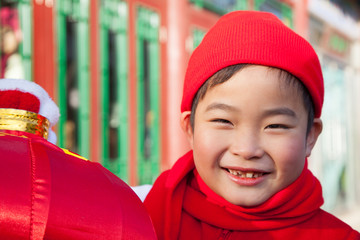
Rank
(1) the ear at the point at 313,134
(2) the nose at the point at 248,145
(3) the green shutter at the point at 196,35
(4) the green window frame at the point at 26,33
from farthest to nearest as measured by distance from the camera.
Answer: (3) the green shutter at the point at 196,35 < (4) the green window frame at the point at 26,33 < (1) the ear at the point at 313,134 < (2) the nose at the point at 248,145

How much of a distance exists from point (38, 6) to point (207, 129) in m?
2.04

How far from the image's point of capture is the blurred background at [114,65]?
9.02ft

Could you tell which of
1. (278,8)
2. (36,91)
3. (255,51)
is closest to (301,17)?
(278,8)

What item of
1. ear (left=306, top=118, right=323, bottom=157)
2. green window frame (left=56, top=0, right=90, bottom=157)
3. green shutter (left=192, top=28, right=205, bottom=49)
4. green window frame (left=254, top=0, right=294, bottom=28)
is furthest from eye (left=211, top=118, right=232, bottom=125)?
green window frame (left=254, top=0, right=294, bottom=28)

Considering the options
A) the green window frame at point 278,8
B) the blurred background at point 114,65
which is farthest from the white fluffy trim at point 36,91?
the green window frame at point 278,8

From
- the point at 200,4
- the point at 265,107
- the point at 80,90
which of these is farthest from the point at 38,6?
the point at 265,107

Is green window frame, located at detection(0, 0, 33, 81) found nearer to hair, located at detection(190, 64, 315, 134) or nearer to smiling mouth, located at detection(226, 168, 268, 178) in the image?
hair, located at detection(190, 64, 315, 134)

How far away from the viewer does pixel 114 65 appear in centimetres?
340

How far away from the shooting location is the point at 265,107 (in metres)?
1.03

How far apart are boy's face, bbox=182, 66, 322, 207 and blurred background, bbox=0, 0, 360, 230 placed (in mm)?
1881

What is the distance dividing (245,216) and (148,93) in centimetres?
267

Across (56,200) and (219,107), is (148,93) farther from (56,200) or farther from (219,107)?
(56,200)

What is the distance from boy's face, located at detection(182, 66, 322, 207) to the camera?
1.03 metres

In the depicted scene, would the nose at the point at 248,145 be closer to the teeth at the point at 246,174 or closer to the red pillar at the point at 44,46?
the teeth at the point at 246,174
